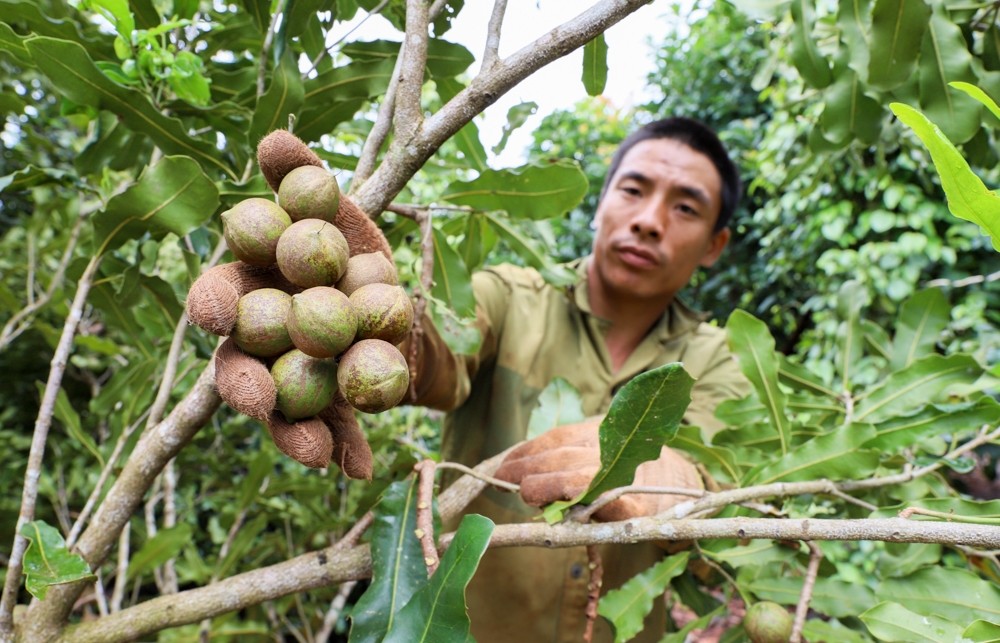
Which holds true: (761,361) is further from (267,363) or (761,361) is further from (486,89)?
(267,363)

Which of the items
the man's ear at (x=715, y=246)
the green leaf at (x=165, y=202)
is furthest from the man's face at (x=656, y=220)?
the green leaf at (x=165, y=202)

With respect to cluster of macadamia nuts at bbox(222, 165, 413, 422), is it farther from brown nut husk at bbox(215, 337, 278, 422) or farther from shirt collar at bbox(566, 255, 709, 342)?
shirt collar at bbox(566, 255, 709, 342)

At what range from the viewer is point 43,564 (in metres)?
0.76

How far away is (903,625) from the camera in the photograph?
81 cm

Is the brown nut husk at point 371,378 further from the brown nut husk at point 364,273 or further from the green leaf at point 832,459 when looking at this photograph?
the green leaf at point 832,459

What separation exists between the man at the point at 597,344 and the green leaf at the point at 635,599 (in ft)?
1.76

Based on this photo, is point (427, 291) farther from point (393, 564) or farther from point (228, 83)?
point (228, 83)

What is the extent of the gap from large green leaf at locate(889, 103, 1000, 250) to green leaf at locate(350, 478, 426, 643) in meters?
0.70

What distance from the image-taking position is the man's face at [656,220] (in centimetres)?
176

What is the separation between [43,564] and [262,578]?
0.25 m

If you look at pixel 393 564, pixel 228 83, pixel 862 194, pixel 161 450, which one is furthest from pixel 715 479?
pixel 862 194

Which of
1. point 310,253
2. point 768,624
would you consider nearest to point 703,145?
point 768,624

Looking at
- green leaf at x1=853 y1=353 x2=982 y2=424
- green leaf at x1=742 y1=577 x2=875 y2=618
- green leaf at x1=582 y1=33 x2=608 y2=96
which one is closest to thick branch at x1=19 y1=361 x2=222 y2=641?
green leaf at x1=582 y1=33 x2=608 y2=96

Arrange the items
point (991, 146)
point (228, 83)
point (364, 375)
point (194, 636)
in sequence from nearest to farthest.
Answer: point (364, 375) < point (228, 83) < point (991, 146) < point (194, 636)
